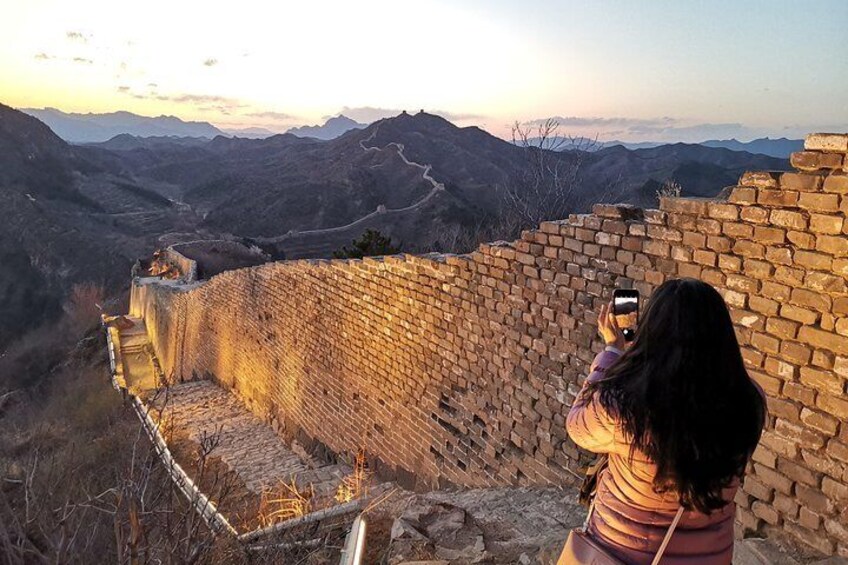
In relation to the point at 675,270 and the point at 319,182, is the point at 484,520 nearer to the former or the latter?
the point at 675,270

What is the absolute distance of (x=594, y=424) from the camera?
1.86 meters

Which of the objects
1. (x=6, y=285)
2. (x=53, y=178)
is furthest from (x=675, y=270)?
(x=53, y=178)

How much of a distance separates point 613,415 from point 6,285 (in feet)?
180

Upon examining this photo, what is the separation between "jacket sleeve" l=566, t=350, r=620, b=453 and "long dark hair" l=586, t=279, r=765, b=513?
0.27 ft

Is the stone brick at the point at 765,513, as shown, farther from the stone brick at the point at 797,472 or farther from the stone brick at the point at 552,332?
the stone brick at the point at 797,472

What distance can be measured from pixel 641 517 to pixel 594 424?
0.31 m

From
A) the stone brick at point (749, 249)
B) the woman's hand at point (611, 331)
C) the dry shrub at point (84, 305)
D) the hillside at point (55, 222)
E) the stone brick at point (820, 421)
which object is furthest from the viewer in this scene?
the hillside at point (55, 222)

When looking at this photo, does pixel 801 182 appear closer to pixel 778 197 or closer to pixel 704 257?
pixel 778 197

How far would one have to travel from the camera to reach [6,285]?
4547 cm

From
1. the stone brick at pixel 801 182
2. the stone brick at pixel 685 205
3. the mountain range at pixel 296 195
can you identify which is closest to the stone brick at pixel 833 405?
the stone brick at pixel 801 182

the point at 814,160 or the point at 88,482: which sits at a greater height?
the point at 814,160

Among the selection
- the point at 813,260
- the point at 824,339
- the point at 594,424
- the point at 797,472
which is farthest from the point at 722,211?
the point at 594,424

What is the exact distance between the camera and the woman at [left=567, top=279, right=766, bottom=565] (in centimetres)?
166

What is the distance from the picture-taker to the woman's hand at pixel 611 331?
2.14m
